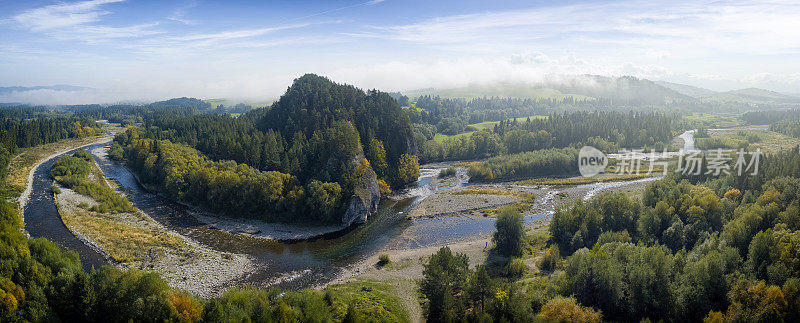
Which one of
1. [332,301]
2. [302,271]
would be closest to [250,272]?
[302,271]

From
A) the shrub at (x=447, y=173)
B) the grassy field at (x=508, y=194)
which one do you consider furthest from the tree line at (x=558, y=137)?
the grassy field at (x=508, y=194)

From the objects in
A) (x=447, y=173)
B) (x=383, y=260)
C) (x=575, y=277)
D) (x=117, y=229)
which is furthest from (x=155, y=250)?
(x=447, y=173)

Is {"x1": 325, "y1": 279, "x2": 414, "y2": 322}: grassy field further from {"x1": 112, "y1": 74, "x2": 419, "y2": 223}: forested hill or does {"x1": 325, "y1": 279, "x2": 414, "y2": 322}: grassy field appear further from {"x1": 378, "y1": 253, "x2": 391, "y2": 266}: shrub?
{"x1": 112, "y1": 74, "x2": 419, "y2": 223}: forested hill

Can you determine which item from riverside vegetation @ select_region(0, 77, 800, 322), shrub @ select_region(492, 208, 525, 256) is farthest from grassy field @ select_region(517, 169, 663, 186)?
shrub @ select_region(492, 208, 525, 256)

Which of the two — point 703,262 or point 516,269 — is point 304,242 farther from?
point 703,262

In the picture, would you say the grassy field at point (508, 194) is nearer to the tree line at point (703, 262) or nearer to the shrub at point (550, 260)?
the tree line at point (703, 262)

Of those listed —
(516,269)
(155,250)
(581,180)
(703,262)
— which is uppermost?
(703,262)
